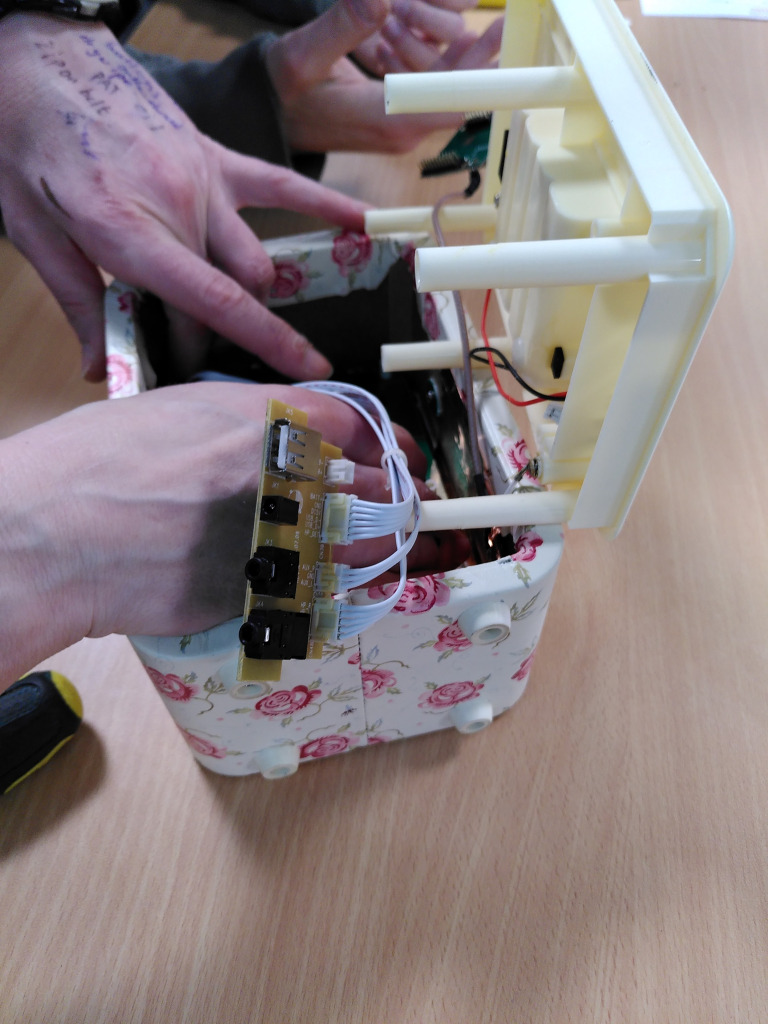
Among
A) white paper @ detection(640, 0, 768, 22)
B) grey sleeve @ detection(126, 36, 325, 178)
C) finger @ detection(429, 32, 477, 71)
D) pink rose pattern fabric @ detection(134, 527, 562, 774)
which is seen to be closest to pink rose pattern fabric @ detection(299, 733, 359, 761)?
pink rose pattern fabric @ detection(134, 527, 562, 774)

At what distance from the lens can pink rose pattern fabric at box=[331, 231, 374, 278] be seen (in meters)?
0.58

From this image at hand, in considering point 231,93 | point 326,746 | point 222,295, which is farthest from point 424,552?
point 231,93

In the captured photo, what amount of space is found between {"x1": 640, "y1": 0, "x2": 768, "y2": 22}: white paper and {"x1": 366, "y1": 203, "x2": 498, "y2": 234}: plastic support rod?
494 mm

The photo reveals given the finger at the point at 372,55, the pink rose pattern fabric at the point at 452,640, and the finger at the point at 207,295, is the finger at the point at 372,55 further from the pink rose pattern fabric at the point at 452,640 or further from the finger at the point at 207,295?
the pink rose pattern fabric at the point at 452,640

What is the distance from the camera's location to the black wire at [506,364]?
44 centimetres

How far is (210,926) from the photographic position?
0.42 m

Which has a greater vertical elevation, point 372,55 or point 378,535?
point 372,55

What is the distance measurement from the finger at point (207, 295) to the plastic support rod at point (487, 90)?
0.20 meters

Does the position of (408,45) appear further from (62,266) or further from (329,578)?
(329,578)

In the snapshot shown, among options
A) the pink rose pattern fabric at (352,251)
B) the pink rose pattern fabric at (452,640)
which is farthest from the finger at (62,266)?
the pink rose pattern fabric at (452,640)

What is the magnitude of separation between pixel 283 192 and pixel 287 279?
0.10 metres

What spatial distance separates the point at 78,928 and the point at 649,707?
1.38ft

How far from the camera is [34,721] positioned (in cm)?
46

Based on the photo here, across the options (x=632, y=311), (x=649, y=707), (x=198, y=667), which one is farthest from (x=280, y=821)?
(x=632, y=311)
